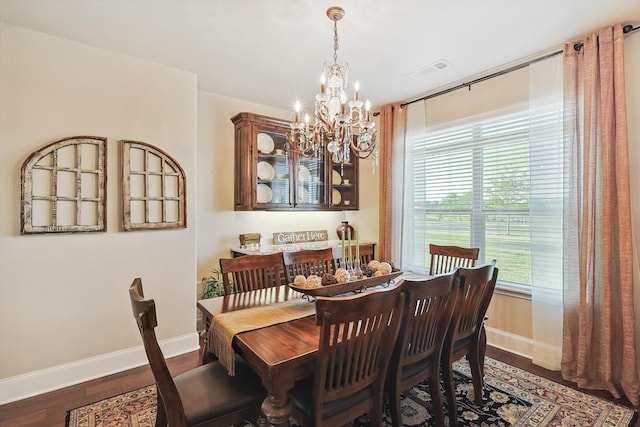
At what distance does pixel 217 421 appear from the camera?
1364 mm

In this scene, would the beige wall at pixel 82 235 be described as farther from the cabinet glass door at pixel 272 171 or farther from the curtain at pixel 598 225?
the curtain at pixel 598 225

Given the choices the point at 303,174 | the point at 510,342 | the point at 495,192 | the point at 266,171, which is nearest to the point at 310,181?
the point at 303,174

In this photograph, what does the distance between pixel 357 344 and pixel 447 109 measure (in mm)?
3062

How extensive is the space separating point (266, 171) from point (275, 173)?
0.39 feet

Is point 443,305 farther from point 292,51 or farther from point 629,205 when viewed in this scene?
point 292,51

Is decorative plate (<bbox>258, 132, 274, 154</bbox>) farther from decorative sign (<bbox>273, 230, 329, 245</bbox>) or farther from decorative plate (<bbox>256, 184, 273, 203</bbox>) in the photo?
decorative sign (<bbox>273, 230, 329, 245</bbox>)

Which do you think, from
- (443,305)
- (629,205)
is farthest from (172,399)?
(629,205)

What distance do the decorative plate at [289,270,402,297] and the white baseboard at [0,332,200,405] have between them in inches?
71.7

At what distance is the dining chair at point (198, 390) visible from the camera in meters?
1.20

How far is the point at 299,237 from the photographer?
4.17 metres

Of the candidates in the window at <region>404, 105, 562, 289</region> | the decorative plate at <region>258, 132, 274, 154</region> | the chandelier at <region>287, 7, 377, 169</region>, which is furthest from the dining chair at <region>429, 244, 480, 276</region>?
the decorative plate at <region>258, 132, 274, 154</region>

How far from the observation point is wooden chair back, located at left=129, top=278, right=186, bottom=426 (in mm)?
1178

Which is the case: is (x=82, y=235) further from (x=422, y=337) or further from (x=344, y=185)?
(x=344, y=185)

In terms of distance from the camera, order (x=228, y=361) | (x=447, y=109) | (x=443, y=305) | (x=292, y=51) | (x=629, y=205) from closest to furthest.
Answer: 1. (x=228, y=361)
2. (x=443, y=305)
3. (x=629, y=205)
4. (x=292, y=51)
5. (x=447, y=109)
